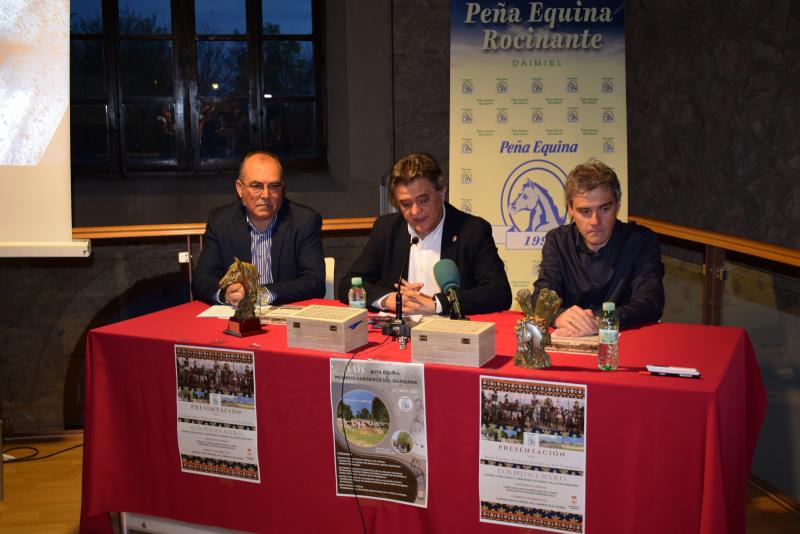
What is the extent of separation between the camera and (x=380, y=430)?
2338 millimetres

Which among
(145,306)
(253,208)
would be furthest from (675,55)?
(145,306)

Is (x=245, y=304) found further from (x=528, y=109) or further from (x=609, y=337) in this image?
(x=528, y=109)

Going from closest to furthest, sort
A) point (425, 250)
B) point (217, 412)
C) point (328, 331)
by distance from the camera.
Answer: point (328, 331), point (217, 412), point (425, 250)

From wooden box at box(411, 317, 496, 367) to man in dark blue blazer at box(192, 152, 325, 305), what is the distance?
3.71ft

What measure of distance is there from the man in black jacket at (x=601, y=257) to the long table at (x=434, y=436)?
156 mm

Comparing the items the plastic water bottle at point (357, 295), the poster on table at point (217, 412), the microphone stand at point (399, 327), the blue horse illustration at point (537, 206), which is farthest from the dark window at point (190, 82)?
the poster on table at point (217, 412)

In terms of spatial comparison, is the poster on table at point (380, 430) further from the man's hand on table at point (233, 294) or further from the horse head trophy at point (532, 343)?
the man's hand on table at point (233, 294)

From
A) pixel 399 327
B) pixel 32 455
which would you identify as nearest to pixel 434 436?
pixel 399 327

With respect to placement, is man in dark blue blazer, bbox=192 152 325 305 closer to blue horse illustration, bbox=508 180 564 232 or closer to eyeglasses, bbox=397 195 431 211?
eyeglasses, bbox=397 195 431 211

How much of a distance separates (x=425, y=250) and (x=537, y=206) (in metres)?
1.59

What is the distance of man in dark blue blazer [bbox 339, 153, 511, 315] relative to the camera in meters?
3.02

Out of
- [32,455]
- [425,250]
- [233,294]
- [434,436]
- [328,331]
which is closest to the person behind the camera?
[434,436]

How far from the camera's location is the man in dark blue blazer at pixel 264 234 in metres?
3.45

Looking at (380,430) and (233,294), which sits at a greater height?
(233,294)
